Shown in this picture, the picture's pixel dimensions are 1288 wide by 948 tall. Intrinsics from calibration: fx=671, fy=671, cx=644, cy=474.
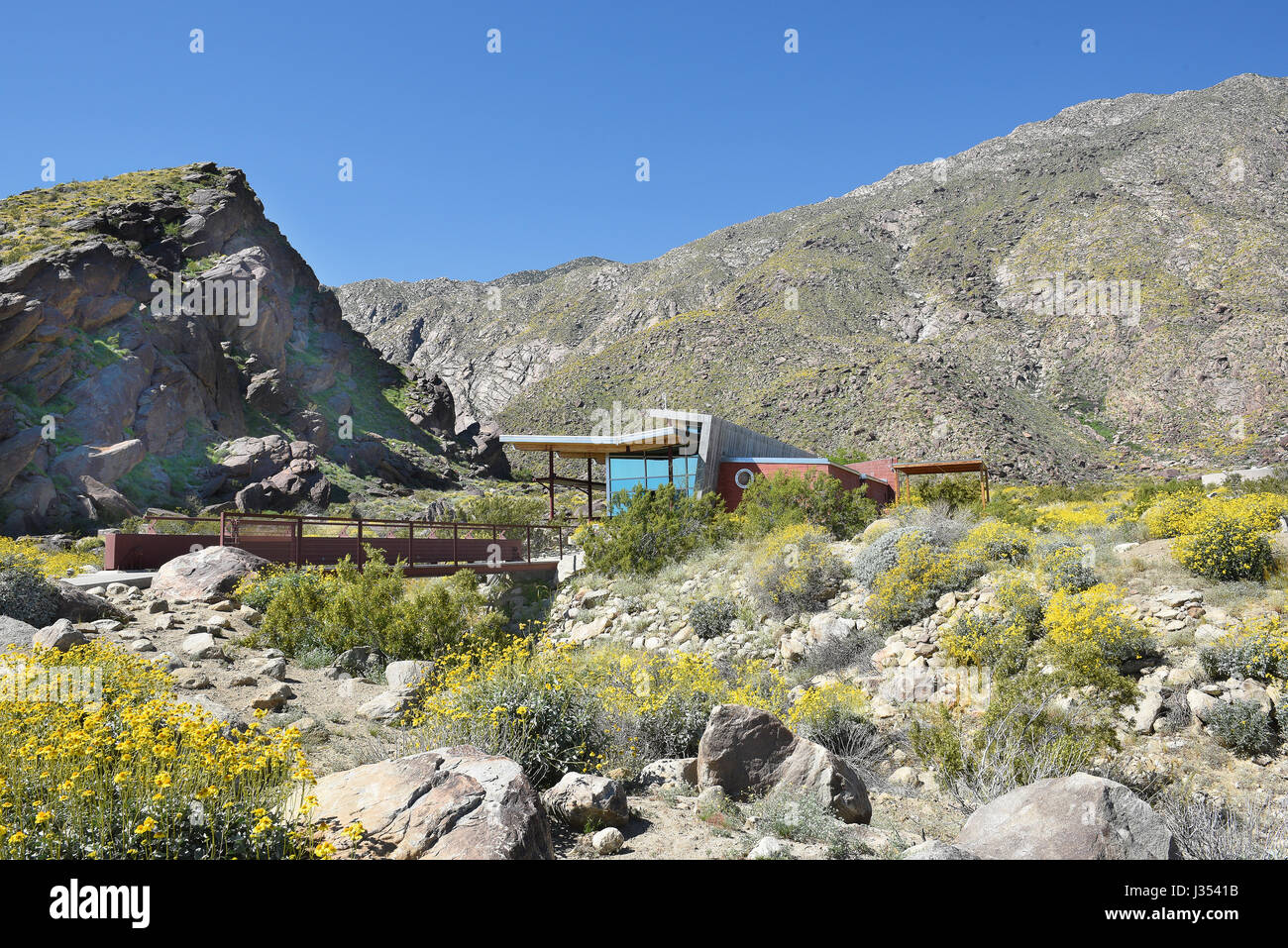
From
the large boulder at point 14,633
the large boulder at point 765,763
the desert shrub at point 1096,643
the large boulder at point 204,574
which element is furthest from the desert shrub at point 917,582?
the large boulder at point 14,633

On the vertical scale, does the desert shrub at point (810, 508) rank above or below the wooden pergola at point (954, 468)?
below

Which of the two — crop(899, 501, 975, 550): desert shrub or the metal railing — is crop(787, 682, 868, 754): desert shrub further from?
the metal railing

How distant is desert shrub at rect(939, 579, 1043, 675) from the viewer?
357 inches

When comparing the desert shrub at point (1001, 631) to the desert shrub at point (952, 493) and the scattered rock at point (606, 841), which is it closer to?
the scattered rock at point (606, 841)

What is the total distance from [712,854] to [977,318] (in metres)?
67.1

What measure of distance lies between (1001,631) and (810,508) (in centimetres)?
867

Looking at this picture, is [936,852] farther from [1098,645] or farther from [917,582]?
[917,582]

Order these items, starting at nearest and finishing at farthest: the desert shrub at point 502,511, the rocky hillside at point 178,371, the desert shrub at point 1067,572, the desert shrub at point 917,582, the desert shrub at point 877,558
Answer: the desert shrub at point 1067,572
the desert shrub at point 917,582
the desert shrub at point 877,558
the rocky hillside at point 178,371
the desert shrub at point 502,511

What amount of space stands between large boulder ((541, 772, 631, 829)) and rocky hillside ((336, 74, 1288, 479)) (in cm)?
4432

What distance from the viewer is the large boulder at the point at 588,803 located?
15.2 feet

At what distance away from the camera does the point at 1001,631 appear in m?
9.55

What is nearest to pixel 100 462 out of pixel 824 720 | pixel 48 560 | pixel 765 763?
pixel 48 560

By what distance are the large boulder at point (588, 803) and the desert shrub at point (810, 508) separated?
12.8m
